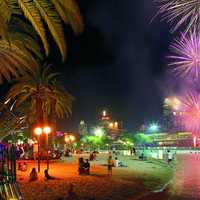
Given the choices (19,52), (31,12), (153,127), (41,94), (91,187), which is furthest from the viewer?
(153,127)

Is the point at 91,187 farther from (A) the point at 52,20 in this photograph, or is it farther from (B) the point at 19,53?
(A) the point at 52,20

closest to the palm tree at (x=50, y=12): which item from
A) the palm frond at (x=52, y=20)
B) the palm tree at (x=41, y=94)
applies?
the palm frond at (x=52, y=20)

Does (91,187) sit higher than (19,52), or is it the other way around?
(19,52)

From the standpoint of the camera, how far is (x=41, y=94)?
47.4m

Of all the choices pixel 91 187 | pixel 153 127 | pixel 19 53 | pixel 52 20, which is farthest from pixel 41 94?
pixel 153 127

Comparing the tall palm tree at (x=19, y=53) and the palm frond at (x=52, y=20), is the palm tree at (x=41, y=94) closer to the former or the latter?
the tall palm tree at (x=19, y=53)

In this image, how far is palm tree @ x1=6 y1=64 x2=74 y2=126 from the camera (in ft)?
148

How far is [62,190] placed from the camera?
70.6ft

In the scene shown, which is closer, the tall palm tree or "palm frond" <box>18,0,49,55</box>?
"palm frond" <box>18,0,49,55</box>

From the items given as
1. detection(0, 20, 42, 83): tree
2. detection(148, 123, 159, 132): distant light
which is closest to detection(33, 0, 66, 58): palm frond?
detection(0, 20, 42, 83): tree

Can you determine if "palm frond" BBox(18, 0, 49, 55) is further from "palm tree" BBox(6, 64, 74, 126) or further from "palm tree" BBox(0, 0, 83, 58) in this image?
"palm tree" BBox(6, 64, 74, 126)

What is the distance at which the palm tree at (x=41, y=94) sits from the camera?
45.2m

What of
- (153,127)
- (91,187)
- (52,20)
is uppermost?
(153,127)

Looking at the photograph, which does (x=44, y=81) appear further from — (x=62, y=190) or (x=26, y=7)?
(x=26, y=7)
